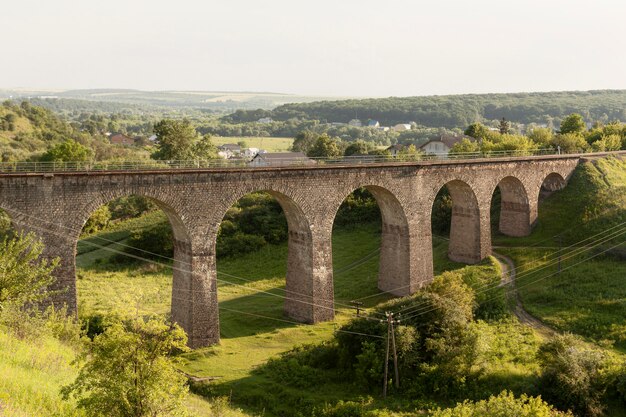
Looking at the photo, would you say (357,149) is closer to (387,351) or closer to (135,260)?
(135,260)

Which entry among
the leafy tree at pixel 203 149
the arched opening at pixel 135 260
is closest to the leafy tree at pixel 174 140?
the leafy tree at pixel 203 149

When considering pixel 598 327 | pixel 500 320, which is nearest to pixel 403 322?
pixel 500 320

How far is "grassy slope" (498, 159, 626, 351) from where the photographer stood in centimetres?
4088

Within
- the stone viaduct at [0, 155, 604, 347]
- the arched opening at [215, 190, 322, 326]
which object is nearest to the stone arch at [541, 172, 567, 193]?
the stone viaduct at [0, 155, 604, 347]

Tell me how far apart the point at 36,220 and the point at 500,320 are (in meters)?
30.8

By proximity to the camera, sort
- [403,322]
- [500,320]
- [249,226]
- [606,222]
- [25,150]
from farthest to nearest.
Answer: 1. [25,150]
2. [249,226]
3. [606,222]
4. [500,320]
5. [403,322]

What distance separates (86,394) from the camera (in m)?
22.8

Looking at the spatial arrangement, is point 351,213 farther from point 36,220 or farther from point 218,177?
point 36,220

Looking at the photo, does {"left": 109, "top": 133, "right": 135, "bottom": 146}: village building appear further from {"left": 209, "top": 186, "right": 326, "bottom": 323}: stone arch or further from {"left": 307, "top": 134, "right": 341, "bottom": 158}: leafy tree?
{"left": 209, "top": 186, "right": 326, "bottom": 323}: stone arch

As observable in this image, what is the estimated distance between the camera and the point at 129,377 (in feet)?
61.8

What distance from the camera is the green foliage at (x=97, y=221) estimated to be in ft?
237

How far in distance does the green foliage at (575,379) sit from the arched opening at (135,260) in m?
21.3

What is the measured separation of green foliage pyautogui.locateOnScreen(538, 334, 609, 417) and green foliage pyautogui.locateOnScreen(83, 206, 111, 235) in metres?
56.9

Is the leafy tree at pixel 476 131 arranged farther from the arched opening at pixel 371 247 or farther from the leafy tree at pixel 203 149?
the leafy tree at pixel 203 149
